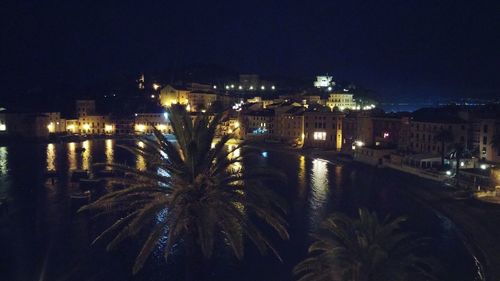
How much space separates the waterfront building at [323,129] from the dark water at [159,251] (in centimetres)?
1759

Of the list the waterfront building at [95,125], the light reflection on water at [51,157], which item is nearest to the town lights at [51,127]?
the waterfront building at [95,125]

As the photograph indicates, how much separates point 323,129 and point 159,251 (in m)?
65.3

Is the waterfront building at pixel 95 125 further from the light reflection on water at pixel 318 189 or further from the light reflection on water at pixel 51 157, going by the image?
the light reflection on water at pixel 318 189

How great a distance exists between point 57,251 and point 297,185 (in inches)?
1390

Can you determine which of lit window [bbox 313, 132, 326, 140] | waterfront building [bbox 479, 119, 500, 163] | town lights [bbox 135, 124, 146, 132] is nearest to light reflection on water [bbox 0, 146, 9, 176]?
town lights [bbox 135, 124, 146, 132]

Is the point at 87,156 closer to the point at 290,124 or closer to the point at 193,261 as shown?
the point at 290,124

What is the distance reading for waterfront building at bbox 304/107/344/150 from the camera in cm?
9251

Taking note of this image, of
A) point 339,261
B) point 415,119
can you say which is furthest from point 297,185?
point 339,261

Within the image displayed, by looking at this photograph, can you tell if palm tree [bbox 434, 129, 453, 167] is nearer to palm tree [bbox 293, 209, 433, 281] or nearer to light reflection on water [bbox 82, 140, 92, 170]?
palm tree [bbox 293, 209, 433, 281]

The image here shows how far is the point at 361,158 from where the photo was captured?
3049 inches

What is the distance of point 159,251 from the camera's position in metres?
35.0

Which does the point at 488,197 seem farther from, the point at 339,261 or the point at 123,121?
the point at 123,121

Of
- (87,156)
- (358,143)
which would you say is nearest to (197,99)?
(87,156)

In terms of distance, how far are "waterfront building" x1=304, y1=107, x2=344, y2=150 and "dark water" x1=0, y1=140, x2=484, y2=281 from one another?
57.7 ft
